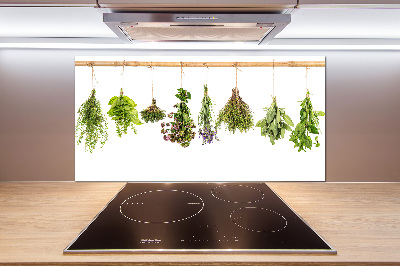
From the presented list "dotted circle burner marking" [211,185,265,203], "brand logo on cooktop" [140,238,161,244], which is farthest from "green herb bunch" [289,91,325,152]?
"brand logo on cooktop" [140,238,161,244]

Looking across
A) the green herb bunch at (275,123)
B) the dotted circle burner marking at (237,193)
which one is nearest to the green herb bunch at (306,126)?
the green herb bunch at (275,123)

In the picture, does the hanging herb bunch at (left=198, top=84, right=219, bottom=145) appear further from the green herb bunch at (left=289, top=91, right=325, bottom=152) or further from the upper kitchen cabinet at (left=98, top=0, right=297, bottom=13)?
the upper kitchen cabinet at (left=98, top=0, right=297, bottom=13)

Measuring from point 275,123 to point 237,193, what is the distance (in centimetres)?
49

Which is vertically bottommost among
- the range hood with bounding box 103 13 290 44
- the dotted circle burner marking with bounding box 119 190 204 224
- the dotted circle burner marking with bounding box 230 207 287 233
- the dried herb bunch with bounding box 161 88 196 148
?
the dotted circle burner marking with bounding box 230 207 287 233

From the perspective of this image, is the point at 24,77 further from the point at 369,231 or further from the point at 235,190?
the point at 369,231

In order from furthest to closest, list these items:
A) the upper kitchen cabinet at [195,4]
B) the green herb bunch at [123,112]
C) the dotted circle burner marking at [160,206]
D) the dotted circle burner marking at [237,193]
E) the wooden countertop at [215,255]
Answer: the green herb bunch at [123,112] → the dotted circle burner marking at [237,193] → the dotted circle burner marking at [160,206] → the upper kitchen cabinet at [195,4] → the wooden countertop at [215,255]

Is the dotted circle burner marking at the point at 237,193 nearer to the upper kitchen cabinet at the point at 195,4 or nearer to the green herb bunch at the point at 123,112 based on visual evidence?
the green herb bunch at the point at 123,112

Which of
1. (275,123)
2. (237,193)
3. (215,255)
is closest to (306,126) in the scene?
(275,123)

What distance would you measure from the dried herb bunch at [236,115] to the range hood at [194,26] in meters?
0.44

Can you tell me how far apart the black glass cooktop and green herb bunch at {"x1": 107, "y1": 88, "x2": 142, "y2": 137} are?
39cm

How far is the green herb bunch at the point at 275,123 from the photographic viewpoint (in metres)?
1.69

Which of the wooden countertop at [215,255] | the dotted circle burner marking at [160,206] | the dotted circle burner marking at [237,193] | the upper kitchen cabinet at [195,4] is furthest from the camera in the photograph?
the dotted circle burner marking at [237,193]

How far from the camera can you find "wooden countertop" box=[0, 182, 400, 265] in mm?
874

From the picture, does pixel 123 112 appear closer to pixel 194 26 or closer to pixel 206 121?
pixel 206 121
